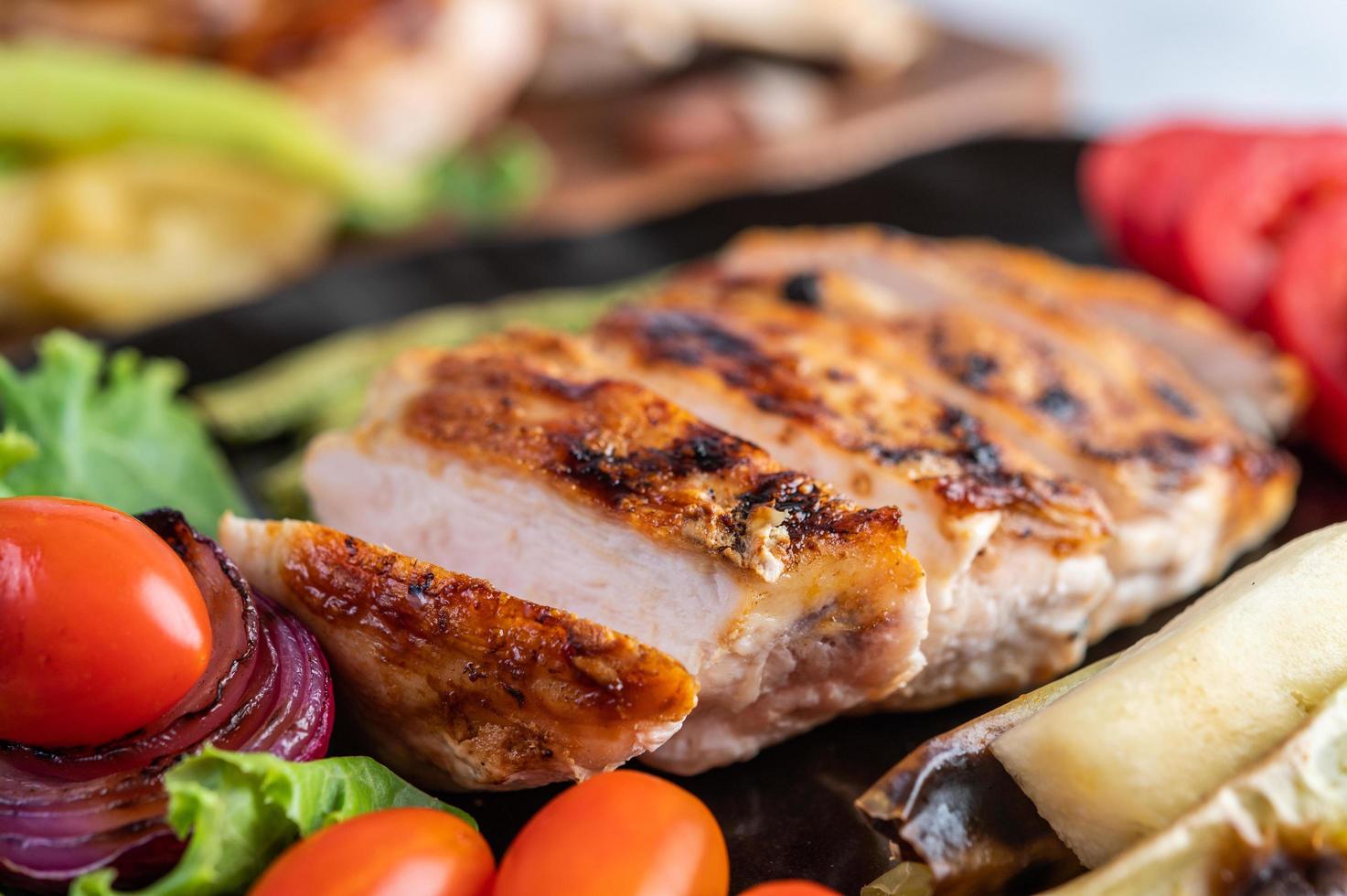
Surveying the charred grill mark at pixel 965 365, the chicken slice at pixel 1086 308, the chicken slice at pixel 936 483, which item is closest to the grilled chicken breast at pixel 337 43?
the chicken slice at pixel 1086 308

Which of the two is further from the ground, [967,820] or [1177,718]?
[1177,718]

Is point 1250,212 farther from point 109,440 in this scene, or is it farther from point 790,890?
point 109,440

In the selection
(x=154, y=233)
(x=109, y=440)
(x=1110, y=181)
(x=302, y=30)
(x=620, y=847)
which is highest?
(x=302, y=30)

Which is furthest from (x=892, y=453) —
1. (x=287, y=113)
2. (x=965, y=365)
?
(x=287, y=113)

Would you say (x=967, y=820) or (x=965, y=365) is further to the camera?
(x=965, y=365)

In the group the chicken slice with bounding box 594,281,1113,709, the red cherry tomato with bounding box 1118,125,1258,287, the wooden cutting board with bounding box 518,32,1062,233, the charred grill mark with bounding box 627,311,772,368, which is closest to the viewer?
the chicken slice with bounding box 594,281,1113,709

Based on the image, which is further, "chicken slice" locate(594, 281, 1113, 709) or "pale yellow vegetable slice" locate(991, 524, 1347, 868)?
"chicken slice" locate(594, 281, 1113, 709)

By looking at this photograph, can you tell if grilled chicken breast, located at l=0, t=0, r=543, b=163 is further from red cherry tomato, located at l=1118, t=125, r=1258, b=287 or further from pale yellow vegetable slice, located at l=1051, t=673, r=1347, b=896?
pale yellow vegetable slice, located at l=1051, t=673, r=1347, b=896

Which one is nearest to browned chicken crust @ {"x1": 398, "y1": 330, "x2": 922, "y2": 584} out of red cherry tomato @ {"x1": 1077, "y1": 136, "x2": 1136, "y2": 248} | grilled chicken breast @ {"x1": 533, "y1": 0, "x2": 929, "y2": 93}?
red cherry tomato @ {"x1": 1077, "y1": 136, "x2": 1136, "y2": 248}
